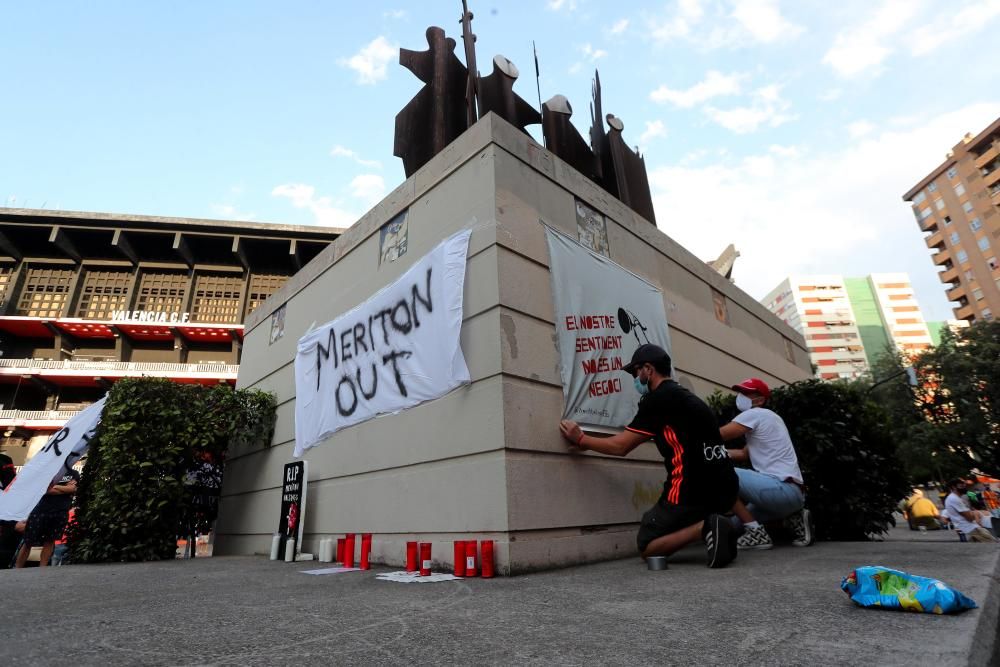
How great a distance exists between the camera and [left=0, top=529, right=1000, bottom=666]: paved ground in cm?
147

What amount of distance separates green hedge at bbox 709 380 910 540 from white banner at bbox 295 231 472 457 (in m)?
3.75

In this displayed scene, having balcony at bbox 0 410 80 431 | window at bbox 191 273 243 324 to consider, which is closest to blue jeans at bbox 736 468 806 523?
window at bbox 191 273 243 324

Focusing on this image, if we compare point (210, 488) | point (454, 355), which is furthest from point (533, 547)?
point (210, 488)

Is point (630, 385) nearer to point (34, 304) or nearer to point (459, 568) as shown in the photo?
point (459, 568)

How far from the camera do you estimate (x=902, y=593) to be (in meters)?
1.80

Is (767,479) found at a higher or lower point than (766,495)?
higher

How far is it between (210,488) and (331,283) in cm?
422

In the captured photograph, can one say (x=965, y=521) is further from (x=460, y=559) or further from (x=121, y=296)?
(x=121, y=296)

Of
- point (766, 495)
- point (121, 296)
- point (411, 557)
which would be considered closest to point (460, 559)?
point (411, 557)

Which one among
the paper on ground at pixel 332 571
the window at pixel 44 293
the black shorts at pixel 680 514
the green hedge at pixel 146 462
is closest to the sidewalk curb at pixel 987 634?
the black shorts at pixel 680 514

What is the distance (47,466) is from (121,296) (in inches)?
1194

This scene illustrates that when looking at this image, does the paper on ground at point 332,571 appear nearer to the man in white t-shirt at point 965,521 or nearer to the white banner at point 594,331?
the white banner at point 594,331

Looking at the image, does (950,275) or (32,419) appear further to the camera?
(950,275)

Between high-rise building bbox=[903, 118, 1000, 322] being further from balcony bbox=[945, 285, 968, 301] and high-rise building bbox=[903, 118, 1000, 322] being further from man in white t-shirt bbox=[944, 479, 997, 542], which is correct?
man in white t-shirt bbox=[944, 479, 997, 542]
